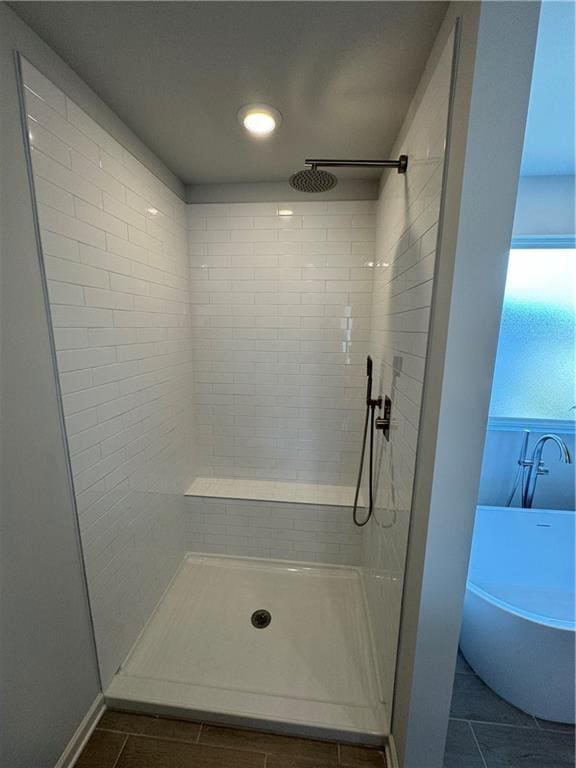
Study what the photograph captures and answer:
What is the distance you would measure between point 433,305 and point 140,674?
6.43ft

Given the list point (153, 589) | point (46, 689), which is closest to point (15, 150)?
point (46, 689)

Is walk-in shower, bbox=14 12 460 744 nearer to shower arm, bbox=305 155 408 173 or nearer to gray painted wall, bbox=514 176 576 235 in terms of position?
shower arm, bbox=305 155 408 173

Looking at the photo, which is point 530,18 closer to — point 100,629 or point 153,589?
point 100,629

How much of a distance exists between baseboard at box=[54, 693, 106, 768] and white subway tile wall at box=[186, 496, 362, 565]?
2.96ft

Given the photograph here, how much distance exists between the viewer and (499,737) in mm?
1194

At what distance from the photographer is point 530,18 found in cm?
60

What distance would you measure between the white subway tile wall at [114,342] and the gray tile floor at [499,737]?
4.90ft

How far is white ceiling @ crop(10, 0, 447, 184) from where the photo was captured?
0.81m

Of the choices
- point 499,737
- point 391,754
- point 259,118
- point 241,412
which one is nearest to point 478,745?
point 499,737

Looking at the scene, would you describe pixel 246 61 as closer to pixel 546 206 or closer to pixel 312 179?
pixel 312 179

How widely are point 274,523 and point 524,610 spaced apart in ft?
4.59

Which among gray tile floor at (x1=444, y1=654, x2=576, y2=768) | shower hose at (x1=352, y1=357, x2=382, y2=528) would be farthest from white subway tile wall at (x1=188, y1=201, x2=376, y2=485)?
gray tile floor at (x1=444, y1=654, x2=576, y2=768)

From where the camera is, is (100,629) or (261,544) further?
(261,544)

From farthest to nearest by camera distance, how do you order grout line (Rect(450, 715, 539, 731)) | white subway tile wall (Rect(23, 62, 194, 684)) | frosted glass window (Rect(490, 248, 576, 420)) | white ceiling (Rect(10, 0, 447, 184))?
frosted glass window (Rect(490, 248, 576, 420)), grout line (Rect(450, 715, 539, 731)), white subway tile wall (Rect(23, 62, 194, 684)), white ceiling (Rect(10, 0, 447, 184))
